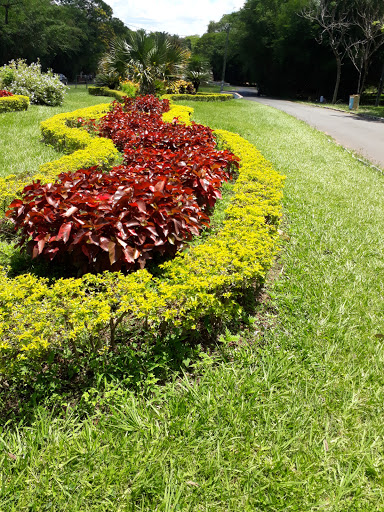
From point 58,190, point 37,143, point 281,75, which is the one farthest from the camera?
point 281,75

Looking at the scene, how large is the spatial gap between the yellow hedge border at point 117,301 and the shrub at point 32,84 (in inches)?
561

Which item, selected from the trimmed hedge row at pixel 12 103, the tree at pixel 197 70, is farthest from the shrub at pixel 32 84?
the tree at pixel 197 70

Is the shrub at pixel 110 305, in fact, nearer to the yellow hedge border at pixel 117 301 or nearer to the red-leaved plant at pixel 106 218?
the yellow hedge border at pixel 117 301

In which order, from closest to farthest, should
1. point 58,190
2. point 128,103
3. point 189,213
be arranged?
point 58,190
point 189,213
point 128,103

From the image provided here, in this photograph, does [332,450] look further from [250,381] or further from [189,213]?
[189,213]

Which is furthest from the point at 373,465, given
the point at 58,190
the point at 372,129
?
the point at 372,129

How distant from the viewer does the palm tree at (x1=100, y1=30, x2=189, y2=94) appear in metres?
15.5

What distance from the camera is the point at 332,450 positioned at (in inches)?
74.8

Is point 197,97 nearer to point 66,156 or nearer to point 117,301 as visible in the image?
point 66,156

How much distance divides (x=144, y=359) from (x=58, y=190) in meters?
1.59

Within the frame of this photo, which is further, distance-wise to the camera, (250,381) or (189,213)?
(189,213)

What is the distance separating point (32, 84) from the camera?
14.5 m

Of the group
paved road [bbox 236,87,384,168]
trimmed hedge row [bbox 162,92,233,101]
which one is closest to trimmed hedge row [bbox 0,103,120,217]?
paved road [bbox 236,87,384,168]

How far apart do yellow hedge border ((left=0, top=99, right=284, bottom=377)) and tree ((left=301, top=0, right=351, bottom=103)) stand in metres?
30.2
